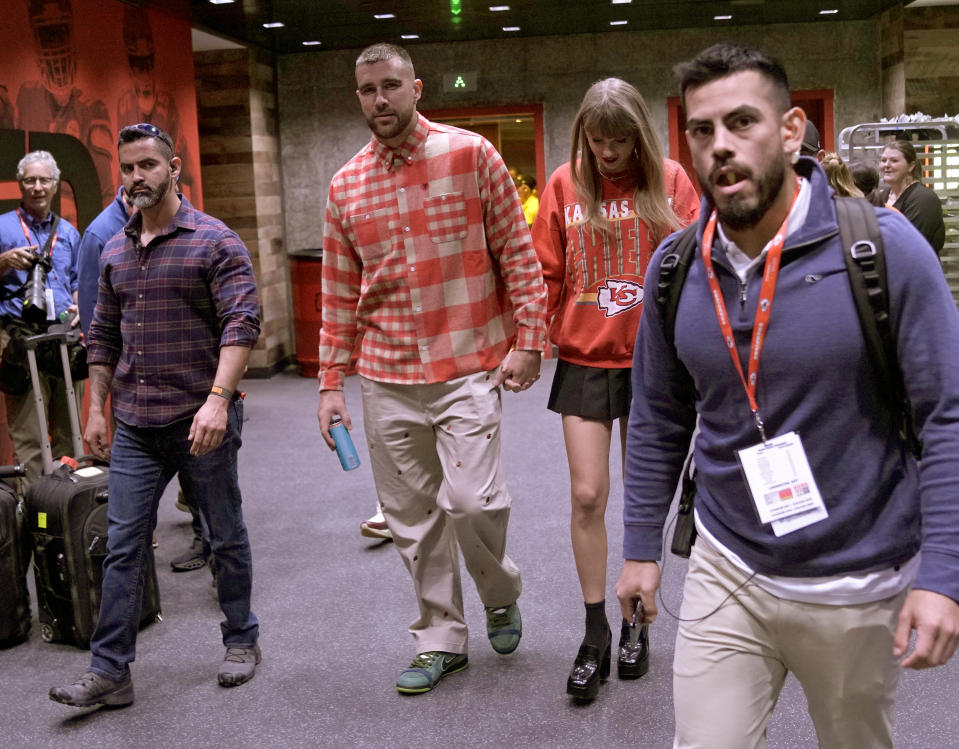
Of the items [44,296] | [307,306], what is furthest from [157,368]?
[307,306]

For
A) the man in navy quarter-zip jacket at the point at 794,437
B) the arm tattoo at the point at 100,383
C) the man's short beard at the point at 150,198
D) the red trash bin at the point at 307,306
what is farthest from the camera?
the red trash bin at the point at 307,306

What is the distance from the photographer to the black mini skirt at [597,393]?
336 cm

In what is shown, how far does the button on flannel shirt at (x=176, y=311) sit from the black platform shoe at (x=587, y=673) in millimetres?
1340

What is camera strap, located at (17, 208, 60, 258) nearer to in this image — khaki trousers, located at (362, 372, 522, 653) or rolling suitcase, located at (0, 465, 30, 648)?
rolling suitcase, located at (0, 465, 30, 648)

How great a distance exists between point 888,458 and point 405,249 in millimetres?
1852

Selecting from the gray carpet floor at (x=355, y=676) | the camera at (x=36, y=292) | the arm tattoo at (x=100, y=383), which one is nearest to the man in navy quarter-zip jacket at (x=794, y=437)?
the gray carpet floor at (x=355, y=676)

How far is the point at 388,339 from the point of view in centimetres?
345

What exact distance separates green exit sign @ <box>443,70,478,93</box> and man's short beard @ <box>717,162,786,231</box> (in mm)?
9866

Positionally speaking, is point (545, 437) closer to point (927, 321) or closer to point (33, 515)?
point (33, 515)

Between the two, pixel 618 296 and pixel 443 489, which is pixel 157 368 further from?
pixel 618 296

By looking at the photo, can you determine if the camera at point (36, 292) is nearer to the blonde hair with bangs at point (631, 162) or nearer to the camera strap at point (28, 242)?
the camera strap at point (28, 242)

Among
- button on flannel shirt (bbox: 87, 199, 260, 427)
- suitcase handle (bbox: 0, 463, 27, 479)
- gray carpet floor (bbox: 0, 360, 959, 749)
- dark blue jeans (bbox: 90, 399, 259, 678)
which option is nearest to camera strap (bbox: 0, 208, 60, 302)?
gray carpet floor (bbox: 0, 360, 959, 749)

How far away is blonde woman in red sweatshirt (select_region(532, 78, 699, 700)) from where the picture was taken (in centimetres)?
334

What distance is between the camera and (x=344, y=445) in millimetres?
3461
